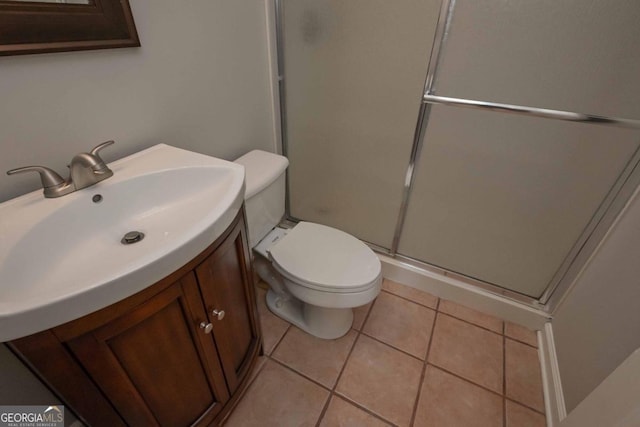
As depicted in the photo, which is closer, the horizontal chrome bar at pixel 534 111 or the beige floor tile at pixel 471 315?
the horizontal chrome bar at pixel 534 111

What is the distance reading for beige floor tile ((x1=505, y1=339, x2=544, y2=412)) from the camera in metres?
1.14

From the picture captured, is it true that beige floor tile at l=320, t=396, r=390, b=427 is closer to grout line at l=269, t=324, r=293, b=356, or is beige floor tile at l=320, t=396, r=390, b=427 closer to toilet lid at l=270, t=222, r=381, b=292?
grout line at l=269, t=324, r=293, b=356

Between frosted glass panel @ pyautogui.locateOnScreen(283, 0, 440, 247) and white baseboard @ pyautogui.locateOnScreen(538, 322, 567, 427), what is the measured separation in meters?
0.81

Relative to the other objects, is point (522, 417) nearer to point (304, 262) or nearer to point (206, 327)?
point (304, 262)

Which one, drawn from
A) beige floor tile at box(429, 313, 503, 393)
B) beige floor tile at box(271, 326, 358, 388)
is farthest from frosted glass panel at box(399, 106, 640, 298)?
beige floor tile at box(271, 326, 358, 388)

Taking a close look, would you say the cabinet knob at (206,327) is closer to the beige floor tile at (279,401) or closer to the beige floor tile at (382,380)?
the beige floor tile at (279,401)

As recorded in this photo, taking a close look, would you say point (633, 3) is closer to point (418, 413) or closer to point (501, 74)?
point (501, 74)

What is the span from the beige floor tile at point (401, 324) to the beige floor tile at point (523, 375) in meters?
0.34

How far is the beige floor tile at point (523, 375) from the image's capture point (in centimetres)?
114

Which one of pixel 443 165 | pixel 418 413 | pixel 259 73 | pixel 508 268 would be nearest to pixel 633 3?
pixel 443 165

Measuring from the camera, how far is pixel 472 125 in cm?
113

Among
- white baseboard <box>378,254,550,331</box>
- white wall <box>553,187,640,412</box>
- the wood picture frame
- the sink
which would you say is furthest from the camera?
white baseboard <box>378,254,550,331</box>

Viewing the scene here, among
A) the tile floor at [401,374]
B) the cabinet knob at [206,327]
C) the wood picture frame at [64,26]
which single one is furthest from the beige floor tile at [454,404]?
the wood picture frame at [64,26]

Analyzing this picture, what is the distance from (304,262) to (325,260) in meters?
→ 0.09
